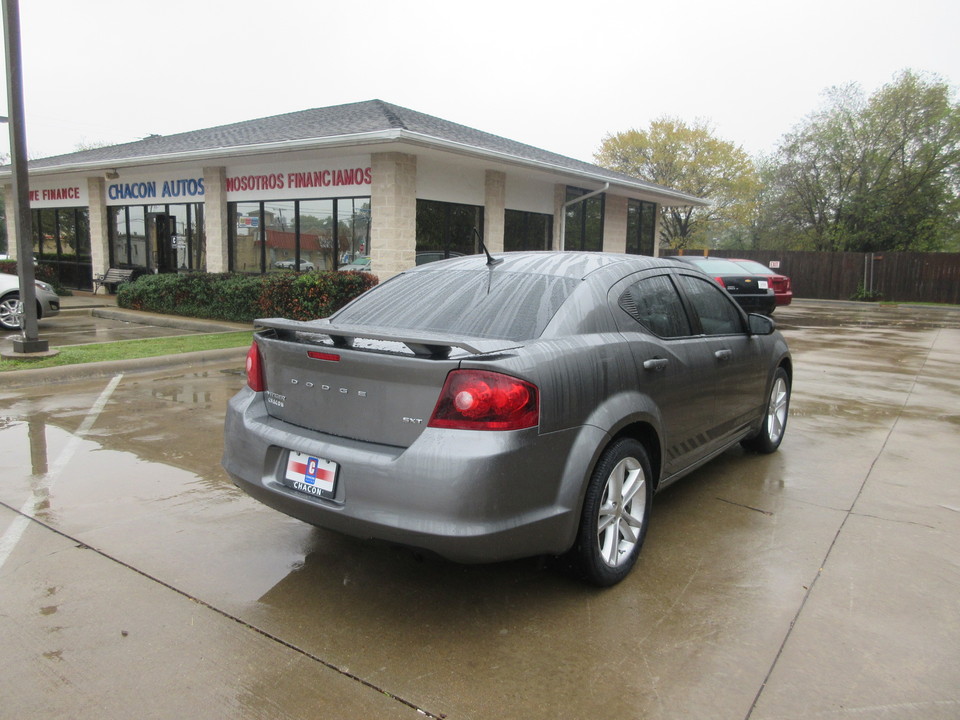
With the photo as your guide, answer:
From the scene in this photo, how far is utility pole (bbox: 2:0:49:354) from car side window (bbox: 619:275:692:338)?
8131 millimetres

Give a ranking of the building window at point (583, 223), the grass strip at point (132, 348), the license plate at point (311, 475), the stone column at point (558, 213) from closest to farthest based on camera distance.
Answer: the license plate at point (311, 475)
the grass strip at point (132, 348)
the stone column at point (558, 213)
the building window at point (583, 223)

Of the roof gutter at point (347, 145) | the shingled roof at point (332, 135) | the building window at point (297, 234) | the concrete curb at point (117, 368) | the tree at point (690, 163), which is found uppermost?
the tree at point (690, 163)

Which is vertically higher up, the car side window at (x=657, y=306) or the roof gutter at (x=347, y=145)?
the roof gutter at (x=347, y=145)

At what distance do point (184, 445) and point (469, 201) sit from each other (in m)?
11.3

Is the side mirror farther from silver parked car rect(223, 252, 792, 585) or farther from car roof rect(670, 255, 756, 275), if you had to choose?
car roof rect(670, 255, 756, 275)

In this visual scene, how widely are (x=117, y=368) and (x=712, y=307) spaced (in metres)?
7.16

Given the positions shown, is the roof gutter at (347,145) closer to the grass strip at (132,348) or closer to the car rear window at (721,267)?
the car rear window at (721,267)

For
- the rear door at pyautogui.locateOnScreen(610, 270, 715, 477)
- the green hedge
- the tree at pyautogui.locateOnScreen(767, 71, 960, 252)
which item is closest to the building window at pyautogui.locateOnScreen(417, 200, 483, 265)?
the green hedge

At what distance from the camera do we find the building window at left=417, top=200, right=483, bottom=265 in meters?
14.8

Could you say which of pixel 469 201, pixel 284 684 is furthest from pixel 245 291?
pixel 284 684

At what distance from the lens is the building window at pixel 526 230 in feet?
57.0

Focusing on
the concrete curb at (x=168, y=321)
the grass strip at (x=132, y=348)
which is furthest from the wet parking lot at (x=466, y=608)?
the concrete curb at (x=168, y=321)

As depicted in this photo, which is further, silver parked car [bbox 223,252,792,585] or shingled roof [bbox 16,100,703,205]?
shingled roof [bbox 16,100,703,205]

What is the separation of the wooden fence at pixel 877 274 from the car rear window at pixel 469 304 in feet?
94.6
